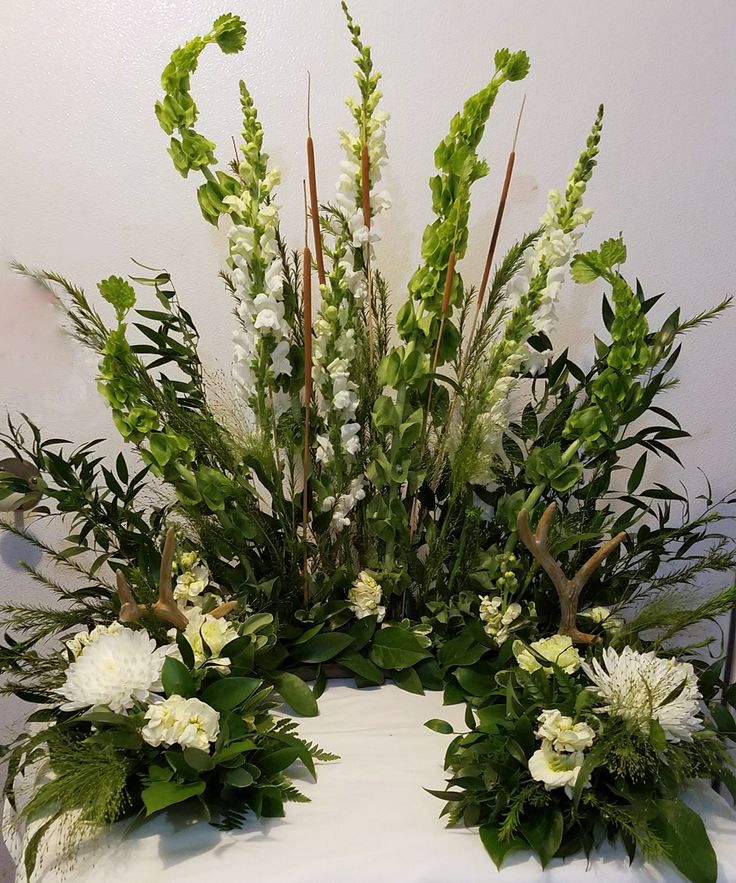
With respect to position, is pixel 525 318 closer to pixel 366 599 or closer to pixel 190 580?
pixel 366 599

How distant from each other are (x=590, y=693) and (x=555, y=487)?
0.29 metres

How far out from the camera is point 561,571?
961 mm

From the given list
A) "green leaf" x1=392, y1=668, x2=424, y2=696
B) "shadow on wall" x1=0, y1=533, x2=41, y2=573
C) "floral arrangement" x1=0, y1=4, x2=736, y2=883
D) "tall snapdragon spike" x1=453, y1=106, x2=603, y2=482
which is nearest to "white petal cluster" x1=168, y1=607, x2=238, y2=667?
"floral arrangement" x1=0, y1=4, x2=736, y2=883

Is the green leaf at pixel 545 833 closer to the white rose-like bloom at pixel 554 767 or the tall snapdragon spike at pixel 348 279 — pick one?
the white rose-like bloom at pixel 554 767

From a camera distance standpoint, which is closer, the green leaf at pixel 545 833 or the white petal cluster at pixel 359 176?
the green leaf at pixel 545 833

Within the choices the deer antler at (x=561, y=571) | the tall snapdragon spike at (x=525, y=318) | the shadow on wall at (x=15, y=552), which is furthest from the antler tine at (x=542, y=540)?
the shadow on wall at (x=15, y=552)

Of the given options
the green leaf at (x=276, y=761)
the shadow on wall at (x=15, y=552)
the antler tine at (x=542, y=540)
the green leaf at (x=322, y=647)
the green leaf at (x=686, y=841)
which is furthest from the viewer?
the shadow on wall at (x=15, y=552)

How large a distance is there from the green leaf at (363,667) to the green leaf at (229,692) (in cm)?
22

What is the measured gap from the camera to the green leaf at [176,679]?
0.81 m

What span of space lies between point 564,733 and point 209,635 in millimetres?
407

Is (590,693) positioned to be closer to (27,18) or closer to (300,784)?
(300,784)

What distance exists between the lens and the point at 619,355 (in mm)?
959

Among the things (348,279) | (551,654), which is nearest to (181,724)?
(551,654)

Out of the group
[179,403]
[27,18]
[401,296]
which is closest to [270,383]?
[179,403]
